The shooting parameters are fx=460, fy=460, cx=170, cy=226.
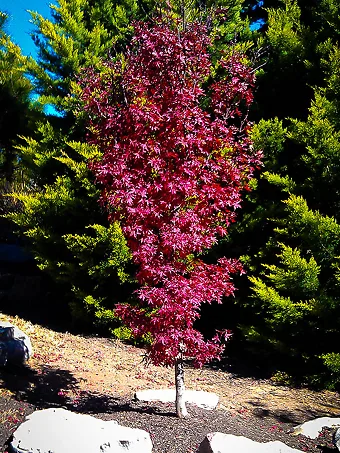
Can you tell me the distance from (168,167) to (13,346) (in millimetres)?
3390

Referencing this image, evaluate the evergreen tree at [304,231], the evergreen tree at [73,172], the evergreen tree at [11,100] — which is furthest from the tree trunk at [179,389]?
the evergreen tree at [11,100]

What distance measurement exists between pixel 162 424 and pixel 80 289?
430cm

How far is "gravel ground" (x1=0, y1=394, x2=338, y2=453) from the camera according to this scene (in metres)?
3.60

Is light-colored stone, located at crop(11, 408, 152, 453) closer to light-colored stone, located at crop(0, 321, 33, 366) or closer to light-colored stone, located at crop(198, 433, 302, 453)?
light-colored stone, located at crop(198, 433, 302, 453)

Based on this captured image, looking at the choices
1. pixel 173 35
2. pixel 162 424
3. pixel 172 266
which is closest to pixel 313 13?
pixel 173 35

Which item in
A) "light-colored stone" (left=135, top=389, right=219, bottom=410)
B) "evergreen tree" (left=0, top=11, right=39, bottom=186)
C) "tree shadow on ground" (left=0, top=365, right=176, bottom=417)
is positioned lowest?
"tree shadow on ground" (left=0, top=365, right=176, bottom=417)

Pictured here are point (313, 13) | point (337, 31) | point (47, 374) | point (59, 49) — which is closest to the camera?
point (47, 374)

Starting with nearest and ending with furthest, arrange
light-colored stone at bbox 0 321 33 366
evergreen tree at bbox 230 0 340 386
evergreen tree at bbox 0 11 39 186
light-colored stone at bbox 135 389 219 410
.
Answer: light-colored stone at bbox 135 389 219 410 → light-colored stone at bbox 0 321 33 366 → evergreen tree at bbox 230 0 340 386 → evergreen tree at bbox 0 11 39 186

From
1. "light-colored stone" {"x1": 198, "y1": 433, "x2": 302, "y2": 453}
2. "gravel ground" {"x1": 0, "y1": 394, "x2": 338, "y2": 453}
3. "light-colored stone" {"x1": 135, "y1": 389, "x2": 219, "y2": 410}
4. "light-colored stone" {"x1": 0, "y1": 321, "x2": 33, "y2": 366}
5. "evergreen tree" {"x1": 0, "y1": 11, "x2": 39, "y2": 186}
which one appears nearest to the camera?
"light-colored stone" {"x1": 198, "y1": 433, "x2": 302, "y2": 453}

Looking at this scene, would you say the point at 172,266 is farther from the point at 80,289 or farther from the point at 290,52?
the point at 290,52

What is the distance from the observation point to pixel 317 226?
576 cm

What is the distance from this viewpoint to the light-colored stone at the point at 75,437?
300 cm

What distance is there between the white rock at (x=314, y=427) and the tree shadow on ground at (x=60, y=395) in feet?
3.70

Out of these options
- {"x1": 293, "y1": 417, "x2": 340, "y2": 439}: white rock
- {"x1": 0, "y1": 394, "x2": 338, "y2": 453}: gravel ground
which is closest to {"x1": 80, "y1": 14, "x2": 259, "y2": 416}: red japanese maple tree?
{"x1": 0, "y1": 394, "x2": 338, "y2": 453}: gravel ground
